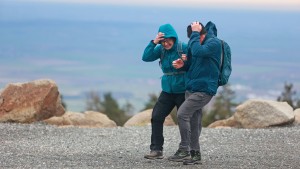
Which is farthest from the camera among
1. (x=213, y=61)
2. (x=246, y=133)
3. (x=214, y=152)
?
(x=246, y=133)

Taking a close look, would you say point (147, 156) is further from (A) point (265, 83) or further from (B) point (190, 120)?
(A) point (265, 83)

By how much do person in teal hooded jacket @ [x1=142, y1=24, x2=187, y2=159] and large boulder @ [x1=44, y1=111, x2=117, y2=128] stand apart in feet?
20.8

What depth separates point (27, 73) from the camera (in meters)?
164

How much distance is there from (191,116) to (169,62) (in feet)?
2.55

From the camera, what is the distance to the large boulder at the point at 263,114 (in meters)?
16.0

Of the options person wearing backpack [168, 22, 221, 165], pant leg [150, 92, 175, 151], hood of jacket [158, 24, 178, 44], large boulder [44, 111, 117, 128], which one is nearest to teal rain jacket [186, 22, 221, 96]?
person wearing backpack [168, 22, 221, 165]

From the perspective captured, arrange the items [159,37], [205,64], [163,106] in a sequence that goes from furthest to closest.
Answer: [163,106], [159,37], [205,64]

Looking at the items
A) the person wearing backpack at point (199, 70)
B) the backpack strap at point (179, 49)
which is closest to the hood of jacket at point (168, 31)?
the backpack strap at point (179, 49)

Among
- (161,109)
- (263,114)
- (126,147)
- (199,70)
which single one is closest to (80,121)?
(263,114)

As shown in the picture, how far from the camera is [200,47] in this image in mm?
9414

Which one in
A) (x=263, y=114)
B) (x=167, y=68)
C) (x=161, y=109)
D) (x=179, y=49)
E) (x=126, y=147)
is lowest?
(x=263, y=114)

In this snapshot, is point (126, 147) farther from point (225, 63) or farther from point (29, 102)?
point (29, 102)

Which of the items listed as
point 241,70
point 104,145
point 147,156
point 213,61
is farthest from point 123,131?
point 241,70

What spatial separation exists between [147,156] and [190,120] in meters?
0.97
